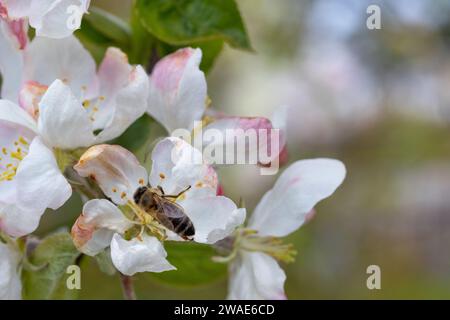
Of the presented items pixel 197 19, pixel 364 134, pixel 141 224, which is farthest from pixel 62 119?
pixel 364 134

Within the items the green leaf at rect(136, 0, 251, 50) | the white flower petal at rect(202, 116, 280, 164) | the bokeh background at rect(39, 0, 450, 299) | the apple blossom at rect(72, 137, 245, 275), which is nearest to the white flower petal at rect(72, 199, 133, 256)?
the apple blossom at rect(72, 137, 245, 275)

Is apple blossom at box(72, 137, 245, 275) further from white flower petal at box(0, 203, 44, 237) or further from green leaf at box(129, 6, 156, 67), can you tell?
green leaf at box(129, 6, 156, 67)

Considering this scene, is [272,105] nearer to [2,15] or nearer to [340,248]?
[340,248]

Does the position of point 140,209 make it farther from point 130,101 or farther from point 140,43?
point 140,43

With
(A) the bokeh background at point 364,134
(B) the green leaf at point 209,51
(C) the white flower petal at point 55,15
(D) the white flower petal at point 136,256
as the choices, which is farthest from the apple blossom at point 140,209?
(A) the bokeh background at point 364,134

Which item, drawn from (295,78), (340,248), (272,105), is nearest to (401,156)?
(340,248)

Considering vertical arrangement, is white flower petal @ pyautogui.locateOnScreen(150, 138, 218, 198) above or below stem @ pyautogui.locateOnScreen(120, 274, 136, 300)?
above
